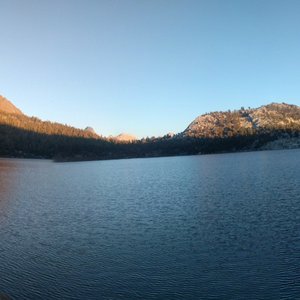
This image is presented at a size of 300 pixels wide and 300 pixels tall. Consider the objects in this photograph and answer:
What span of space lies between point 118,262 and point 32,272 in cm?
649

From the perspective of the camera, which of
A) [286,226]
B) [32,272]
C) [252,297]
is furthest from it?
[286,226]

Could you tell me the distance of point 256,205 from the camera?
49250 millimetres

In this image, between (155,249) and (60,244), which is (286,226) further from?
(60,244)

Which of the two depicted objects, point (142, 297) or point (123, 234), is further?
point (123, 234)

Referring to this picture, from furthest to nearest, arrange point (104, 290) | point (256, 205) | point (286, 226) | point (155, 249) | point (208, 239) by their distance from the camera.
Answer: point (256, 205) < point (286, 226) < point (208, 239) < point (155, 249) < point (104, 290)

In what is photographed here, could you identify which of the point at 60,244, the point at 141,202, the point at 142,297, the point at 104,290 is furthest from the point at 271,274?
the point at 141,202

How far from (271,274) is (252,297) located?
3.98m

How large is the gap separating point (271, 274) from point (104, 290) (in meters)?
11.2

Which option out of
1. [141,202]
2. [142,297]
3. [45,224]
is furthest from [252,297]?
[141,202]

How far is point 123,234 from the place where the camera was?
120 ft

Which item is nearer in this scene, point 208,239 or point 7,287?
point 7,287

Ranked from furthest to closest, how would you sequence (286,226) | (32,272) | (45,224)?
1. (45,224)
2. (286,226)
3. (32,272)

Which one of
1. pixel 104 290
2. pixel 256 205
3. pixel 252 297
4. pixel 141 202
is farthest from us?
pixel 141 202

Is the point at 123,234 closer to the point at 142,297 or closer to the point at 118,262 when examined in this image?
the point at 118,262
